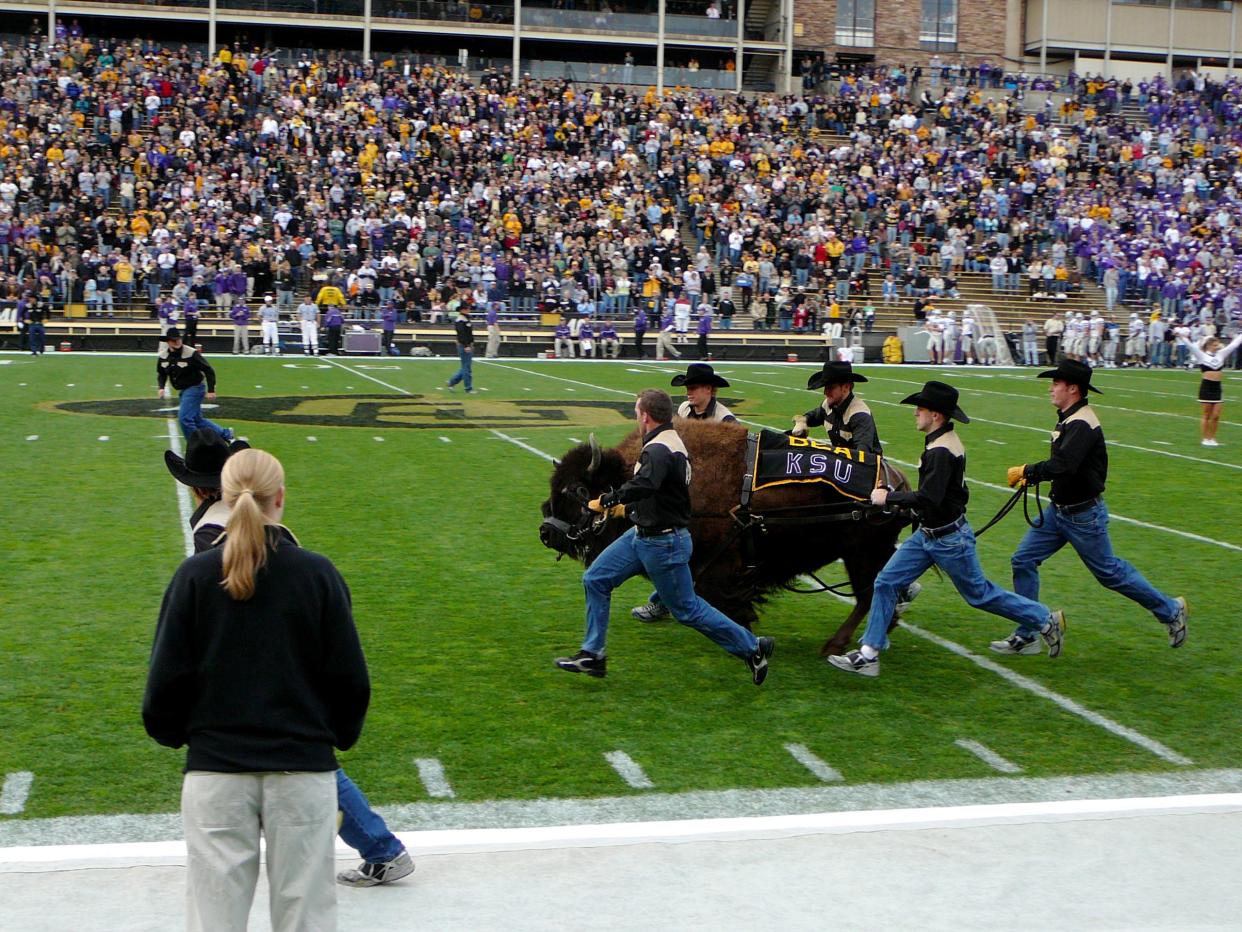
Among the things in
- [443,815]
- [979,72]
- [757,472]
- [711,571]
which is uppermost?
[979,72]

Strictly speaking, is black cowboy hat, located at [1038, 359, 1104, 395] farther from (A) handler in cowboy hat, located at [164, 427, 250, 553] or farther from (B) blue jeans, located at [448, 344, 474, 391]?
(B) blue jeans, located at [448, 344, 474, 391]

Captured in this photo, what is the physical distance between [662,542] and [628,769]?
135 centimetres

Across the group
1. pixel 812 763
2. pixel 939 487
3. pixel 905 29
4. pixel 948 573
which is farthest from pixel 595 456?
pixel 905 29

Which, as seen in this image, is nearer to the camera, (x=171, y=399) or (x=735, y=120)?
(x=171, y=399)

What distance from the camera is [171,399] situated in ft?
77.8

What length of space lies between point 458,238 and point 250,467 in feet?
131

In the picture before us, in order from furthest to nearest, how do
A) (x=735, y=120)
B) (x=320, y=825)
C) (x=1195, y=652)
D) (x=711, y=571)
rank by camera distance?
(x=735, y=120) < (x=1195, y=652) < (x=711, y=571) < (x=320, y=825)

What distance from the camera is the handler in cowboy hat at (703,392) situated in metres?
9.24

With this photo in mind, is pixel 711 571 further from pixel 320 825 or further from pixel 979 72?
pixel 979 72

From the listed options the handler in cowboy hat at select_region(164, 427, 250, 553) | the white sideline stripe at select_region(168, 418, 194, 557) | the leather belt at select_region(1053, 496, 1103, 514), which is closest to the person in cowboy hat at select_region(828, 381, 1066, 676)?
the leather belt at select_region(1053, 496, 1103, 514)

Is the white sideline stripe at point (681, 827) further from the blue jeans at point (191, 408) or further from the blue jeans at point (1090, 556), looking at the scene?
the blue jeans at point (191, 408)

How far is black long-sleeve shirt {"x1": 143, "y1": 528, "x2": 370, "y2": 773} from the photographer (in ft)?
12.9

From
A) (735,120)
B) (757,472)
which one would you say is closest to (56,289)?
(735,120)

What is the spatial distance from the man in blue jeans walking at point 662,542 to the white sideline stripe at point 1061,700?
1.56 metres
